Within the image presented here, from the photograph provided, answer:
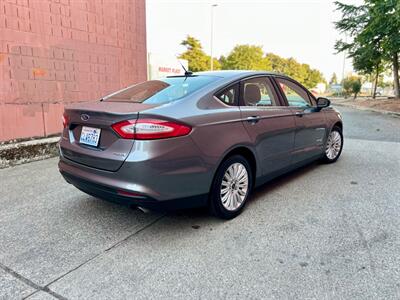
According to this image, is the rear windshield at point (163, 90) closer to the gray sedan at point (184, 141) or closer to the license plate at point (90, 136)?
the gray sedan at point (184, 141)

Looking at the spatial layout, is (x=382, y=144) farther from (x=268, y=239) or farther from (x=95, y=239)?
(x=95, y=239)

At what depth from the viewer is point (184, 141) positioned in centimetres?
267

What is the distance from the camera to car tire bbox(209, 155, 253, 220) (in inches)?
120

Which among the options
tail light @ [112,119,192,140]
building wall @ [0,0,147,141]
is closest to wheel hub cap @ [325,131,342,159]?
tail light @ [112,119,192,140]

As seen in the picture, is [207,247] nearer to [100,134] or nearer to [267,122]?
[100,134]

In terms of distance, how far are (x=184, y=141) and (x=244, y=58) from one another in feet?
167

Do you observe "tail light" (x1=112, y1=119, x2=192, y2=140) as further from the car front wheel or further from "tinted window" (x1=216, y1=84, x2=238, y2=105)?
the car front wheel

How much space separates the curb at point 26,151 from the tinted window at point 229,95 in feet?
13.3

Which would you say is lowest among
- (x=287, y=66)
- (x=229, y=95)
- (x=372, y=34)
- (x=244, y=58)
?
(x=229, y=95)

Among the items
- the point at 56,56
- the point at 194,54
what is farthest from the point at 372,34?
the point at 194,54

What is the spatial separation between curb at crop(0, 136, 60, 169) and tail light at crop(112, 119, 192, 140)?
3694 mm

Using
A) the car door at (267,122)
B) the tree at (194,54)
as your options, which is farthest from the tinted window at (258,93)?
the tree at (194,54)

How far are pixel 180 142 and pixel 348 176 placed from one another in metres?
3.21

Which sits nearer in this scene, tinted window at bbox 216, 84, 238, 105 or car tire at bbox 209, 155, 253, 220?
car tire at bbox 209, 155, 253, 220
